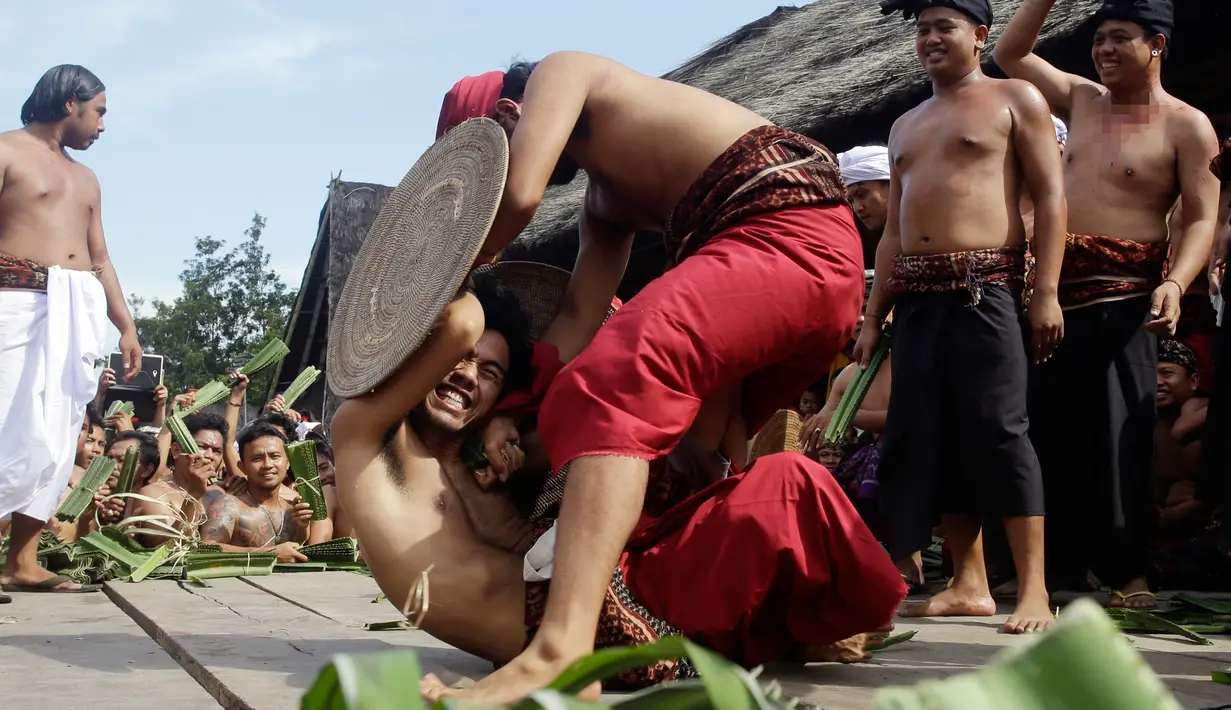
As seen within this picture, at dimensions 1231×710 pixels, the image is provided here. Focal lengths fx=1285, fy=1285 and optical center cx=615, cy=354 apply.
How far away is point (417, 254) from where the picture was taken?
245 centimetres

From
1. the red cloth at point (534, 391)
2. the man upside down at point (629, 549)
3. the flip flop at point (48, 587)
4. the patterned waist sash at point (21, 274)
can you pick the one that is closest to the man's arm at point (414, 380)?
the man upside down at point (629, 549)

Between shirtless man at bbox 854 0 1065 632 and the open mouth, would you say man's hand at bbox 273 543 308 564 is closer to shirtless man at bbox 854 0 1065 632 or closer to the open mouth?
shirtless man at bbox 854 0 1065 632

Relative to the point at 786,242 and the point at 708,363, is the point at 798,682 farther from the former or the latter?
the point at 786,242

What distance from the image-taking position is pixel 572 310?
9.41 ft

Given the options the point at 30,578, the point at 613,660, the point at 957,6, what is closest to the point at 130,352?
the point at 30,578

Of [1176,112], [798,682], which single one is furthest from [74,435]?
[1176,112]

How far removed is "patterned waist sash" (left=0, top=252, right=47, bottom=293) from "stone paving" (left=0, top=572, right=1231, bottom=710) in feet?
4.29

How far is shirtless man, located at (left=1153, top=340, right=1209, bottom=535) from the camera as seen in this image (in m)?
4.99

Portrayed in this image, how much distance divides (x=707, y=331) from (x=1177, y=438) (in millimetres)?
3571

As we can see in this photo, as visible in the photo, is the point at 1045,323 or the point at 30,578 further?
the point at 30,578

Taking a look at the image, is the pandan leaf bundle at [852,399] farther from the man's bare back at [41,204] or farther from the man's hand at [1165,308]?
the man's bare back at [41,204]

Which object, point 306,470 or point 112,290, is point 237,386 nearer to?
point 306,470

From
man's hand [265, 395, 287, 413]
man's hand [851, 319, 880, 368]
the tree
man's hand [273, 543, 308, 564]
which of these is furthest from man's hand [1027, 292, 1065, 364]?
the tree

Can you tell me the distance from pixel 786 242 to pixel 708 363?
32 cm
